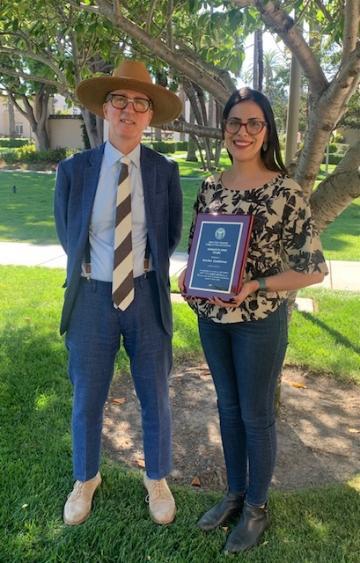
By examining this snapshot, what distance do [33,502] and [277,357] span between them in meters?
1.59

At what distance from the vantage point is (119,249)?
A: 261 centimetres

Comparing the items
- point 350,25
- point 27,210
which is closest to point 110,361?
point 350,25

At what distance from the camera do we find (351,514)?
3000 mm

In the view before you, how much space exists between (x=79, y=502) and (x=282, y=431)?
1552mm

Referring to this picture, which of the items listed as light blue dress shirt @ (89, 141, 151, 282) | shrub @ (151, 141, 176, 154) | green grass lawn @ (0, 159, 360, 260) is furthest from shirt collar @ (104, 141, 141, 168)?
shrub @ (151, 141, 176, 154)

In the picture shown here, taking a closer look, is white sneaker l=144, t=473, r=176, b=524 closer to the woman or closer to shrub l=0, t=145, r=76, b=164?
the woman

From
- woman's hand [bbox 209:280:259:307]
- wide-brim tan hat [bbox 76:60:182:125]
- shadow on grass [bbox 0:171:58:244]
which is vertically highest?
wide-brim tan hat [bbox 76:60:182:125]

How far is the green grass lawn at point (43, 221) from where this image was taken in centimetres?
1033

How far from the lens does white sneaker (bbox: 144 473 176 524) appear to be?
293cm

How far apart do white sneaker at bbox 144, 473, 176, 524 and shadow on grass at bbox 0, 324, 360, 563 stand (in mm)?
43

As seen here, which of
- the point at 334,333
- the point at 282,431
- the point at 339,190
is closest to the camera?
the point at 339,190

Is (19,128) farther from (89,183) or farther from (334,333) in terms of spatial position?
(89,183)

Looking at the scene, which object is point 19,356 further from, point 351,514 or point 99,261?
point 351,514

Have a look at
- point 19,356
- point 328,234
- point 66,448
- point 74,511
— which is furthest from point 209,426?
point 328,234
